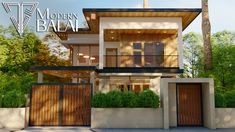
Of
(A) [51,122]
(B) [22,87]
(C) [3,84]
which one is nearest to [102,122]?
(A) [51,122]

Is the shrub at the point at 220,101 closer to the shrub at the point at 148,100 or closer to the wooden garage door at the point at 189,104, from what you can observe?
the wooden garage door at the point at 189,104

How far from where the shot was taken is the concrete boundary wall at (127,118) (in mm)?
11609

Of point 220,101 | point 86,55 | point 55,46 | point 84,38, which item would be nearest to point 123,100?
point 220,101

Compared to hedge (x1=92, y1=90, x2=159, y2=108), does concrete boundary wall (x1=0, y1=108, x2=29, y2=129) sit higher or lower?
lower

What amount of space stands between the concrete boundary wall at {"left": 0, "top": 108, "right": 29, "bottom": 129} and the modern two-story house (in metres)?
0.66

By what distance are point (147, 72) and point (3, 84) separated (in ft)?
37.4

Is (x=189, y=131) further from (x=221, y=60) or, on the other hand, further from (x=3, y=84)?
(x=3, y=84)

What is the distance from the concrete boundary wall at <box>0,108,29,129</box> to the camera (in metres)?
11.5

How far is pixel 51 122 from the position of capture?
12070 millimetres

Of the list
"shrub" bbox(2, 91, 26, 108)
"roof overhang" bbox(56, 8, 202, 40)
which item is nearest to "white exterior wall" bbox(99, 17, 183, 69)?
"roof overhang" bbox(56, 8, 202, 40)

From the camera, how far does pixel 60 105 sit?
1216 centimetres

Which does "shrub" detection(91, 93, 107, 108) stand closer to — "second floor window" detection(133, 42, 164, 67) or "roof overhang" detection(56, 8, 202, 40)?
"roof overhang" detection(56, 8, 202, 40)

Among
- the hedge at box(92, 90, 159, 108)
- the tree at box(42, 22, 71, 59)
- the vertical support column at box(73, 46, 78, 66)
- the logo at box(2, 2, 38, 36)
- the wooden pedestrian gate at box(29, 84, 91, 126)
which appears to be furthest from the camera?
the tree at box(42, 22, 71, 59)

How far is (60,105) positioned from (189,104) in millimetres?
6673
